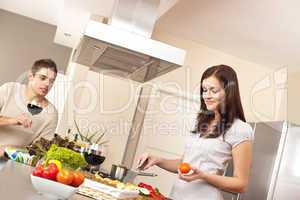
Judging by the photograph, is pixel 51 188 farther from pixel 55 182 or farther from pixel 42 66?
pixel 42 66

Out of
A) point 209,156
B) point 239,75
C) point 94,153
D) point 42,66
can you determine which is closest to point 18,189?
point 94,153

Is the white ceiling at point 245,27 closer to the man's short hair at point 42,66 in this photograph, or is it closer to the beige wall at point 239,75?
the beige wall at point 239,75

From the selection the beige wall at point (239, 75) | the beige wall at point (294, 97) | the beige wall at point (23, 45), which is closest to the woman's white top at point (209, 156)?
the beige wall at point (239, 75)

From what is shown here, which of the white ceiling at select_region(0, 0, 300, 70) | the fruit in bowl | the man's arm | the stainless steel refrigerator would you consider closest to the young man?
the man's arm

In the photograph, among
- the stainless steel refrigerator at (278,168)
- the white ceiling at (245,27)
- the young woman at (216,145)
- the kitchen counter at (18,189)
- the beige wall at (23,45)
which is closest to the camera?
the kitchen counter at (18,189)

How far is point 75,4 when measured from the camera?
3125mm

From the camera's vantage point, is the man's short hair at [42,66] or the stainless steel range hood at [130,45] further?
the man's short hair at [42,66]

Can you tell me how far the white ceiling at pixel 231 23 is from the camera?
2.80 m

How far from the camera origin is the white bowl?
1066mm

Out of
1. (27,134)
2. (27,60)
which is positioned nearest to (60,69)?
(27,60)

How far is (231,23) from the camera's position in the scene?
3.16 metres

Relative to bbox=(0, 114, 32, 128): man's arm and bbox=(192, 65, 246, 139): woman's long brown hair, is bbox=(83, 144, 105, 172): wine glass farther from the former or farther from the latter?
bbox=(192, 65, 246, 139): woman's long brown hair

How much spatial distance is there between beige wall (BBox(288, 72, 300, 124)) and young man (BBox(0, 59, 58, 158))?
2.33 meters

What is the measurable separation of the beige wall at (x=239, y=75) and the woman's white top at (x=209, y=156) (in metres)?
1.87
